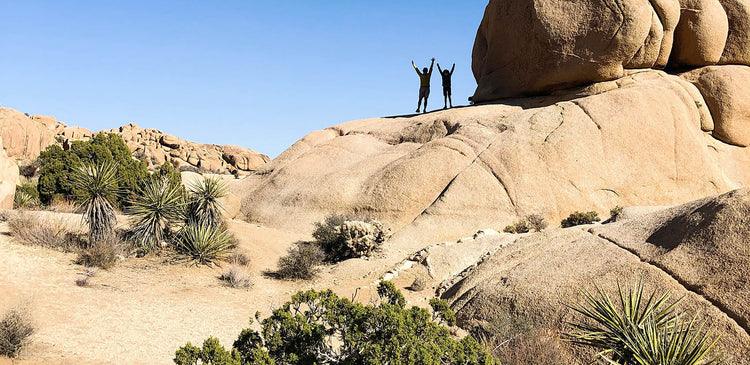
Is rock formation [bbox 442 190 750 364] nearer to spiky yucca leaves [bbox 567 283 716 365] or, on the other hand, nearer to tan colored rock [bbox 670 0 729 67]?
spiky yucca leaves [bbox 567 283 716 365]

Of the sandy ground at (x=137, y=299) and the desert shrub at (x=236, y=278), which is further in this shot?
the desert shrub at (x=236, y=278)

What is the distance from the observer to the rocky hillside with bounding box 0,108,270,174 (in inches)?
1435

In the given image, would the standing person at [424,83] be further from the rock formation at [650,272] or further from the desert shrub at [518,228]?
the rock formation at [650,272]

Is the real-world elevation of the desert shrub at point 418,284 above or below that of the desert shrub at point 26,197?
below

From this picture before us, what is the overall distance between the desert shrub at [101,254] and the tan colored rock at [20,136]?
27349 millimetres

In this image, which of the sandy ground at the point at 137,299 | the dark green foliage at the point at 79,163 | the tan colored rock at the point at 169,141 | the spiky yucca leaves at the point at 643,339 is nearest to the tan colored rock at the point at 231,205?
the dark green foliage at the point at 79,163

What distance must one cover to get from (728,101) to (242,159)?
40525mm

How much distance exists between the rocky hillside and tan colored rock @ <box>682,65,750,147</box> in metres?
33.4

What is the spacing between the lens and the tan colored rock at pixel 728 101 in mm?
19031

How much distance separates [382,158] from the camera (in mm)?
19016

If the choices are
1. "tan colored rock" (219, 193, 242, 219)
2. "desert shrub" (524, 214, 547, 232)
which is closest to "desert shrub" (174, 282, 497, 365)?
"desert shrub" (524, 214, 547, 232)

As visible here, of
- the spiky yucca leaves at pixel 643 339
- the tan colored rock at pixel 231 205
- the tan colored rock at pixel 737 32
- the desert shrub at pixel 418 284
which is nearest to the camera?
the spiky yucca leaves at pixel 643 339

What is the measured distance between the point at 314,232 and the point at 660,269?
1040cm

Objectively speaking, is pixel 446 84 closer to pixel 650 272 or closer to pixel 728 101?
pixel 728 101
